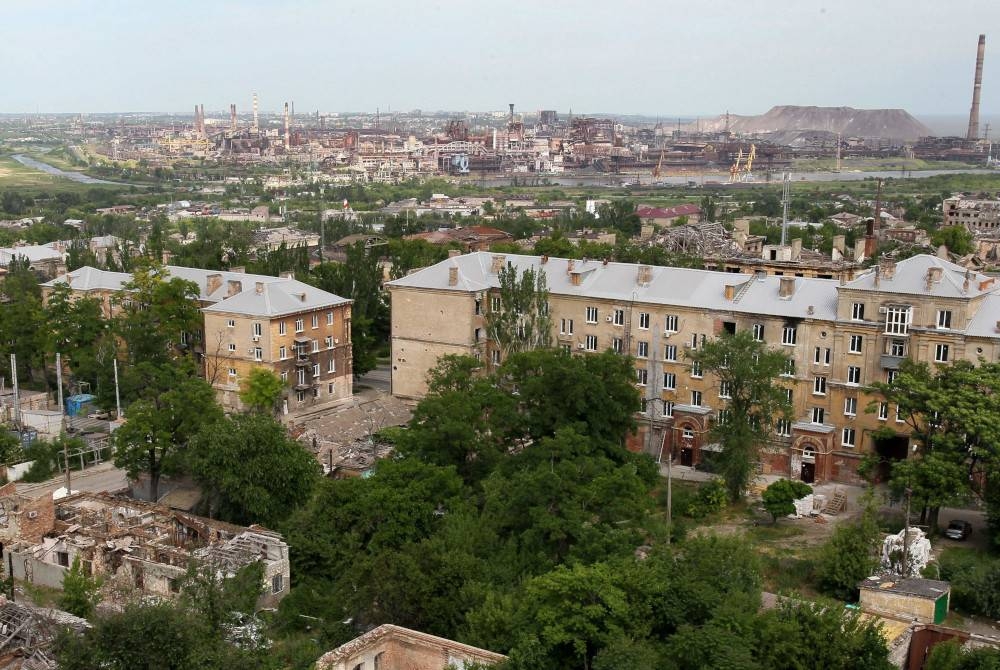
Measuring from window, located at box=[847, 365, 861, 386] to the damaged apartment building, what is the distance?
58.7 ft

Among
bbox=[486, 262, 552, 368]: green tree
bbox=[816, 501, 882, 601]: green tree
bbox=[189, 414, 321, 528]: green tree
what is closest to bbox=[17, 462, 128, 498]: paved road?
bbox=[189, 414, 321, 528]: green tree

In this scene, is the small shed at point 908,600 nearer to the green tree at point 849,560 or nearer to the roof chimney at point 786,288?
the green tree at point 849,560

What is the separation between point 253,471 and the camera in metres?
29.7

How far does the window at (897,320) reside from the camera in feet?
108

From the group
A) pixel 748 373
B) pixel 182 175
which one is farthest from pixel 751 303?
pixel 182 175

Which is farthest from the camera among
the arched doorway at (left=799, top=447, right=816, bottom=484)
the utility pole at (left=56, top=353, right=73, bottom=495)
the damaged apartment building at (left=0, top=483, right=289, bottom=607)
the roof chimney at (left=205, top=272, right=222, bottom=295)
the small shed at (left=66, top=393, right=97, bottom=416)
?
the roof chimney at (left=205, top=272, right=222, bottom=295)

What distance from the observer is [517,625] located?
21594 millimetres

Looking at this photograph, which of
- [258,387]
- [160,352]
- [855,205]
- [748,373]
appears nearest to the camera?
[748,373]

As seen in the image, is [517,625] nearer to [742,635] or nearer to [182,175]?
[742,635]

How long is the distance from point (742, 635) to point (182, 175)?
181 metres

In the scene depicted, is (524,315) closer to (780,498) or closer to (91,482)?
(780,498)

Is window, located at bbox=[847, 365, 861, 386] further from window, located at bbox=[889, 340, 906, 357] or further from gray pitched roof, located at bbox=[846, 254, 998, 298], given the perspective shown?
gray pitched roof, located at bbox=[846, 254, 998, 298]

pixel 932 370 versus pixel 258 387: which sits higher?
pixel 932 370

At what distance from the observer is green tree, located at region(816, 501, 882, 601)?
987 inches
